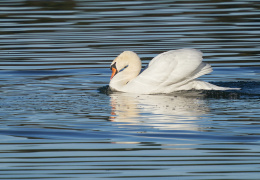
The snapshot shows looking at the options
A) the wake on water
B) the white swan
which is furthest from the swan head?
the wake on water

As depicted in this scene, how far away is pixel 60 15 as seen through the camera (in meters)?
24.4

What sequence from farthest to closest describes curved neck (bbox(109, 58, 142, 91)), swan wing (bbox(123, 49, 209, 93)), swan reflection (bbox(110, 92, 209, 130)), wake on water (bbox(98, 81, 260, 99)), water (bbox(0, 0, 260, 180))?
curved neck (bbox(109, 58, 142, 91)) < swan wing (bbox(123, 49, 209, 93)) < wake on water (bbox(98, 81, 260, 99)) < swan reflection (bbox(110, 92, 209, 130)) < water (bbox(0, 0, 260, 180))

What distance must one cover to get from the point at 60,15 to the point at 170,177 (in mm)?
16915

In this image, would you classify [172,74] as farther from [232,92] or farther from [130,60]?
[130,60]

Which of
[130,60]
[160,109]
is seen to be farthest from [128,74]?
[160,109]

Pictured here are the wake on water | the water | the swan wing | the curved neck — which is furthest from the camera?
the curved neck

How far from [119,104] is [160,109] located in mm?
1028

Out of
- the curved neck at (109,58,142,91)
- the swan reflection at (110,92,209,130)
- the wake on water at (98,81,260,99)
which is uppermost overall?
the curved neck at (109,58,142,91)

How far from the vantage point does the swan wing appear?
1355 cm

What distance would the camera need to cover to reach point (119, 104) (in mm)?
12773

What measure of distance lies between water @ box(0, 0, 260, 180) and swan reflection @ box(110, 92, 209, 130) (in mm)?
17

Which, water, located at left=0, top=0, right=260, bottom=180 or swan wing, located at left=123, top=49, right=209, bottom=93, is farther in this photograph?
swan wing, located at left=123, top=49, right=209, bottom=93

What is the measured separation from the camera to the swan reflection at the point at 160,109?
1084 centimetres

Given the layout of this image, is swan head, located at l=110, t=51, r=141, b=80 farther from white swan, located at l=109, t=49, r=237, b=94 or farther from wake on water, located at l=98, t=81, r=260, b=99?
wake on water, located at l=98, t=81, r=260, b=99
